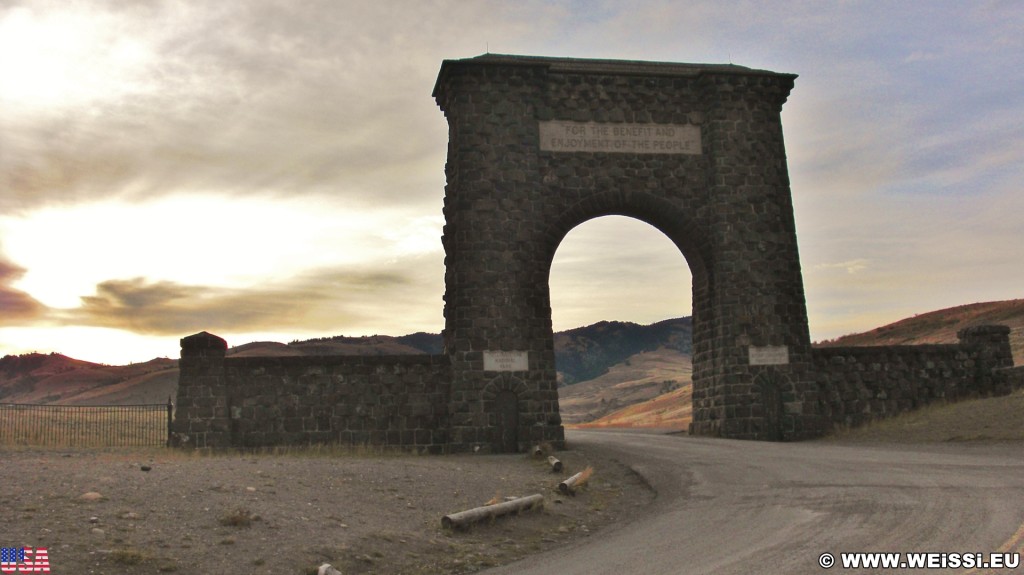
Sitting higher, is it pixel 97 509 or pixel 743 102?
pixel 743 102

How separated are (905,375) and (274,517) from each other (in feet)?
69.6

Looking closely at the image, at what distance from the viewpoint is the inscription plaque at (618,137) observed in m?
24.4

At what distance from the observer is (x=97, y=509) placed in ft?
33.6

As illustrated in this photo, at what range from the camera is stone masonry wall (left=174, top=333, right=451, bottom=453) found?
21859 mm

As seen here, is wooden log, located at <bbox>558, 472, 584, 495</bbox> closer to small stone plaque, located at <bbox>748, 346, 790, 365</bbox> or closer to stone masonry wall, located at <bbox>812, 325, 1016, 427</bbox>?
small stone plaque, located at <bbox>748, 346, 790, 365</bbox>

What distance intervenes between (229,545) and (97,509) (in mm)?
1786

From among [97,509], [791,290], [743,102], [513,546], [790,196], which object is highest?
[743,102]

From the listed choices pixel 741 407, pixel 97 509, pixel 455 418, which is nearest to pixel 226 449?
pixel 455 418

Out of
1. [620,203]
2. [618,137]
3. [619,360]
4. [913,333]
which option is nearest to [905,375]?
[620,203]

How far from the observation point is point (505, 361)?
900 inches

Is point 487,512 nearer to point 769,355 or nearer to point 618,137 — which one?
point 769,355

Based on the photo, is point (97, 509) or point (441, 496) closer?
point (97, 509)

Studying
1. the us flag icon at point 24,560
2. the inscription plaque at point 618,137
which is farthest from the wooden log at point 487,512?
the inscription plaque at point 618,137

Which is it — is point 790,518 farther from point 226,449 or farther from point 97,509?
point 226,449
